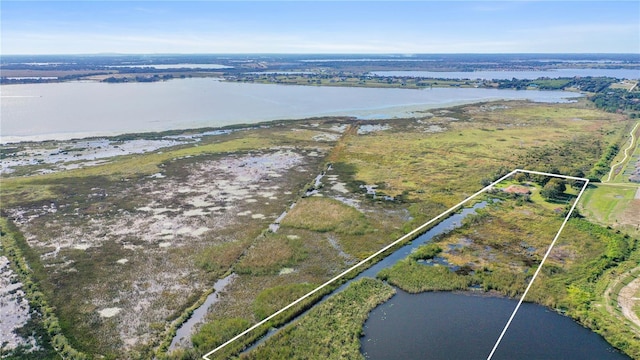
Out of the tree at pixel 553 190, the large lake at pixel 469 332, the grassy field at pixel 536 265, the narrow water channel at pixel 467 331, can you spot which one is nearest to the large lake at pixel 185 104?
the tree at pixel 553 190

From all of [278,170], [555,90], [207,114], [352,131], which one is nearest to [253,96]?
[207,114]

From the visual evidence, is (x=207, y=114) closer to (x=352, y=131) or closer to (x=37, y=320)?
(x=352, y=131)

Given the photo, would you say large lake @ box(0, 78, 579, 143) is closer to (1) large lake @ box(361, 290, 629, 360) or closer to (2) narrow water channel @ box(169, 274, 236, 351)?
(2) narrow water channel @ box(169, 274, 236, 351)

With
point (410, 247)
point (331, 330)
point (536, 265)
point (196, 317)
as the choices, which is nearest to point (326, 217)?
point (410, 247)

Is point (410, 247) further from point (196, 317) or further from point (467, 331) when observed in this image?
point (196, 317)

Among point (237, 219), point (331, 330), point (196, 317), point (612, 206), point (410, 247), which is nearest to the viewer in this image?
point (331, 330)
